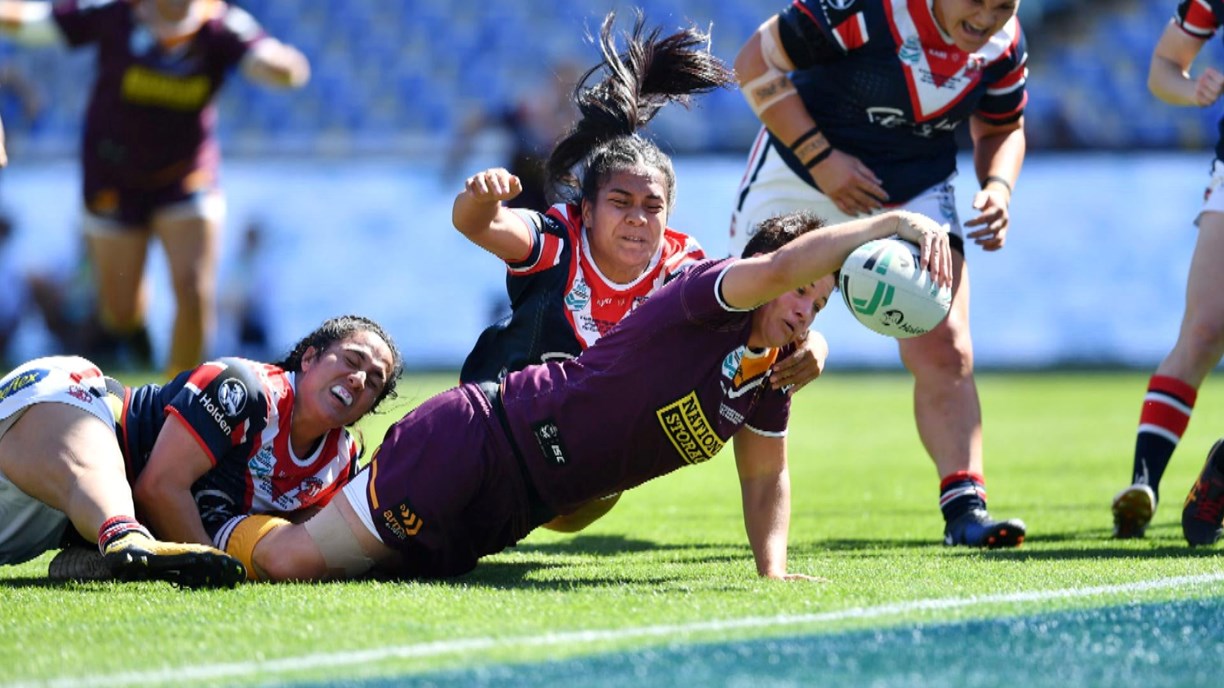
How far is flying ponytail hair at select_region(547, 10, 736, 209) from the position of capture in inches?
217

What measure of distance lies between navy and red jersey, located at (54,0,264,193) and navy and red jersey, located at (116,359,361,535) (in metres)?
4.57

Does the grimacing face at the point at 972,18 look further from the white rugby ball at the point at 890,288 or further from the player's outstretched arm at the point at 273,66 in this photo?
the player's outstretched arm at the point at 273,66

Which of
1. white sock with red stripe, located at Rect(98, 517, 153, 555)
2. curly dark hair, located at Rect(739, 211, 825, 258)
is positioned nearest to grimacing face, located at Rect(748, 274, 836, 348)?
curly dark hair, located at Rect(739, 211, 825, 258)

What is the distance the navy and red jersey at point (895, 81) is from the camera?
605cm

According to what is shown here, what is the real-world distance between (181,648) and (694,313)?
1.53 meters

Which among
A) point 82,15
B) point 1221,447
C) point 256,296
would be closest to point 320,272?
point 256,296

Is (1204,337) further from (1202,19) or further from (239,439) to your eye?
(239,439)

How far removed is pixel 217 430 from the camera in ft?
15.1

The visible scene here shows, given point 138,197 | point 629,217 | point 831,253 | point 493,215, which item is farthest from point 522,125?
point 831,253

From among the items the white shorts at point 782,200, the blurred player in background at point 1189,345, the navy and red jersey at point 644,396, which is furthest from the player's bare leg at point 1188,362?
the navy and red jersey at point 644,396

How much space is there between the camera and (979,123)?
642 cm

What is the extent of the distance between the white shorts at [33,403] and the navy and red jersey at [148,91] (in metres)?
4.53

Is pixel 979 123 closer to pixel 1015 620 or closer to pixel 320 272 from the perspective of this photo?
pixel 1015 620

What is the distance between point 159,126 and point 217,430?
5268 millimetres
